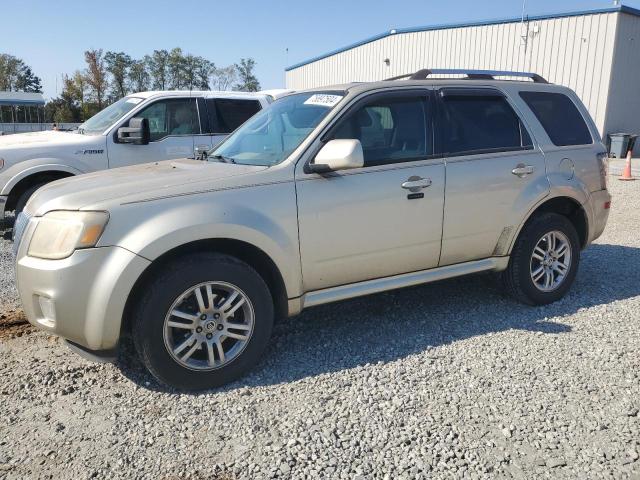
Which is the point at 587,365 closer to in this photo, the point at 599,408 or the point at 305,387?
the point at 599,408

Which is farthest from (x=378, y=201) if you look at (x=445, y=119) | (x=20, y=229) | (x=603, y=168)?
(x=603, y=168)

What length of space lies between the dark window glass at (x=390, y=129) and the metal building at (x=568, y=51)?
60.2 ft

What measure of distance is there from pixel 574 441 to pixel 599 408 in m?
0.43

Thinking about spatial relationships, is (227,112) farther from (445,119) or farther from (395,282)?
(395,282)

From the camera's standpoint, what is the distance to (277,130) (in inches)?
167

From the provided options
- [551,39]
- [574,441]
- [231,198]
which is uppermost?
[551,39]

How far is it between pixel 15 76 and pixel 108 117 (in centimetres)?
9127

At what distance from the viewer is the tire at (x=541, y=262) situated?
470 centimetres

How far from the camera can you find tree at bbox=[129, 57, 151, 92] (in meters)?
79.6

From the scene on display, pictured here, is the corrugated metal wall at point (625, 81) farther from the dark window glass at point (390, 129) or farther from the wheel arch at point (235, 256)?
the wheel arch at point (235, 256)

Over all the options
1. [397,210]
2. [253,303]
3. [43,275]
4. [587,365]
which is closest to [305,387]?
[253,303]

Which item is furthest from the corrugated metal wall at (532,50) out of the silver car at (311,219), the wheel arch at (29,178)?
the wheel arch at (29,178)

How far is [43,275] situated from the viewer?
10.2 feet

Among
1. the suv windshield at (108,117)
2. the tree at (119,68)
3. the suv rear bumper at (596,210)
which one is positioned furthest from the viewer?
the tree at (119,68)
